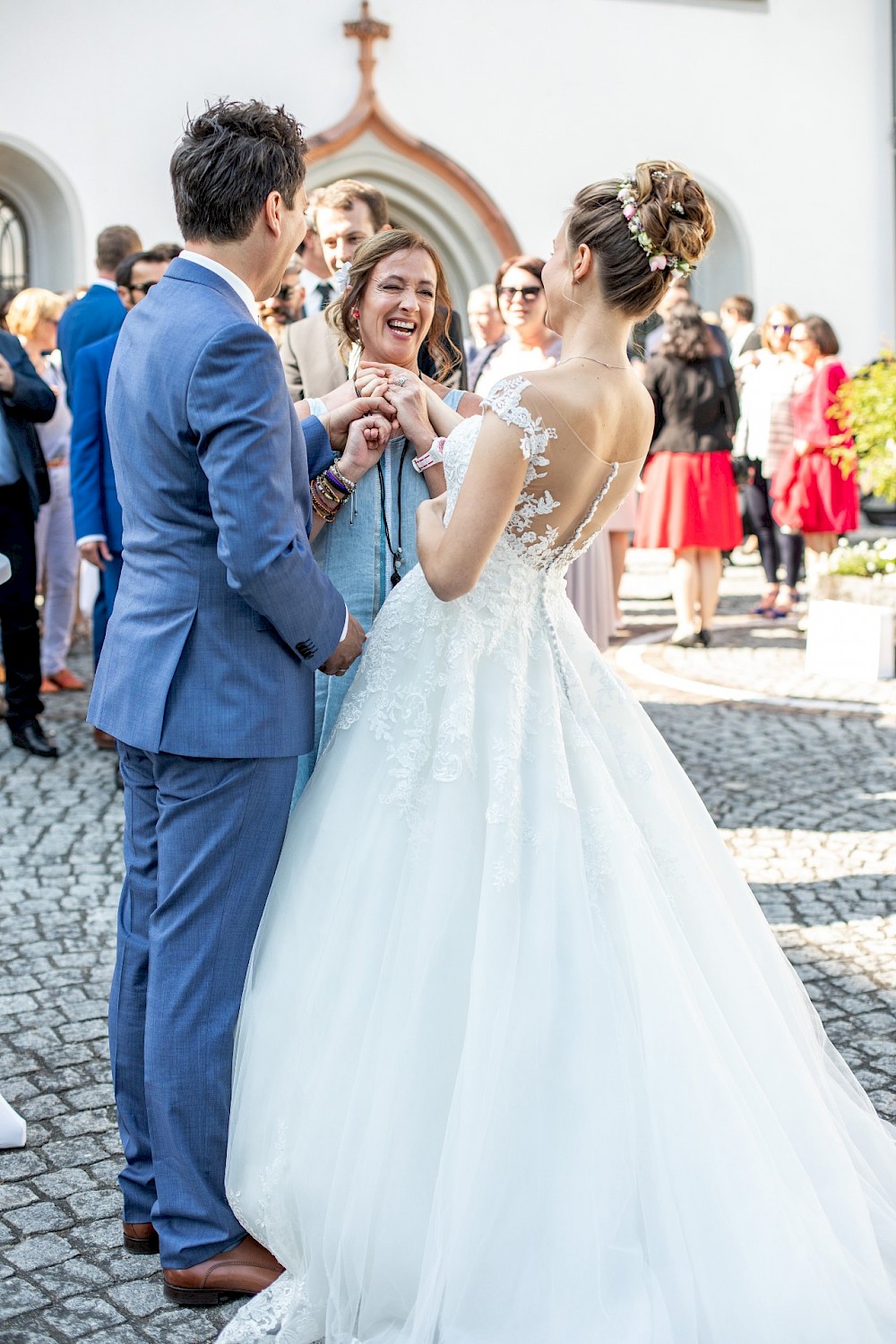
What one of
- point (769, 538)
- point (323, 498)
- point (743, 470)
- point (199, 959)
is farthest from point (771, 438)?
point (199, 959)


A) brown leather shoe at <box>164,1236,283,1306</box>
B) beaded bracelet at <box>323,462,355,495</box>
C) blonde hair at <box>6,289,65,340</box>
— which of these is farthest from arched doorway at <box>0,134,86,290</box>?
brown leather shoe at <box>164,1236,283,1306</box>

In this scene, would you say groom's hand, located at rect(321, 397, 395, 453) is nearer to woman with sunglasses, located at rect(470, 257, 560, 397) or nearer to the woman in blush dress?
woman with sunglasses, located at rect(470, 257, 560, 397)

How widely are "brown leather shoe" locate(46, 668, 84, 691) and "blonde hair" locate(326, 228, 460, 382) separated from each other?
5.25 metres

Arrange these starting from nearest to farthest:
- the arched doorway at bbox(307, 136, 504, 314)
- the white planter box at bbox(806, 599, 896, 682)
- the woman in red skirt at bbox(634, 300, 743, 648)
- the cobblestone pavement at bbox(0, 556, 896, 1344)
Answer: the cobblestone pavement at bbox(0, 556, 896, 1344) < the white planter box at bbox(806, 599, 896, 682) < the woman in red skirt at bbox(634, 300, 743, 648) < the arched doorway at bbox(307, 136, 504, 314)

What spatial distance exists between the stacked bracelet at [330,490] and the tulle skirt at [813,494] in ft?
25.4

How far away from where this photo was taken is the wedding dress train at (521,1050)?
2.35 m

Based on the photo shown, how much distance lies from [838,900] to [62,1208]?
2784 mm

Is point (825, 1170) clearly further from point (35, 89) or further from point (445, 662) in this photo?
point (35, 89)

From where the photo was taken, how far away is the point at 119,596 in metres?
2.63

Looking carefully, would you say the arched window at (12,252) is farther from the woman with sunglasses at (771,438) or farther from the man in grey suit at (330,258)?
the man in grey suit at (330,258)

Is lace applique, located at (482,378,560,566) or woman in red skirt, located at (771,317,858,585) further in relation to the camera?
woman in red skirt, located at (771,317,858,585)

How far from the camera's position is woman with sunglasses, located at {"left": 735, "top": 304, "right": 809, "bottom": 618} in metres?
10.6

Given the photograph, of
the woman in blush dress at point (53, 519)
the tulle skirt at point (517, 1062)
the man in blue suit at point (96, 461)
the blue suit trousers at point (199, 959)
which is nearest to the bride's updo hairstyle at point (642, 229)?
the tulle skirt at point (517, 1062)

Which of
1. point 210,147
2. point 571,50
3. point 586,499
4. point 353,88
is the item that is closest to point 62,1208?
point 586,499
